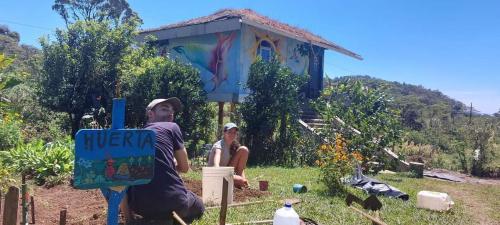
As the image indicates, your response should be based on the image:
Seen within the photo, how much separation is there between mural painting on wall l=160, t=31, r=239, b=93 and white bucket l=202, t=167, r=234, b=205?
986cm

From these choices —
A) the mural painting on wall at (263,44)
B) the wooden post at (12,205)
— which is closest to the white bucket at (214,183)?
the wooden post at (12,205)

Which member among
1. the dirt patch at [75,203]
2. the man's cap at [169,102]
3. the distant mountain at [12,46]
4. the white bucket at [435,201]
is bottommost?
the dirt patch at [75,203]

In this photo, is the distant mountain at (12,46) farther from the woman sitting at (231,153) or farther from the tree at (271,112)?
the woman sitting at (231,153)

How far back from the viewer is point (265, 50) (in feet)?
54.4

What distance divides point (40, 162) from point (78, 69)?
21.9 feet

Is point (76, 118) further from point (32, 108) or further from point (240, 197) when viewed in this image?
point (240, 197)

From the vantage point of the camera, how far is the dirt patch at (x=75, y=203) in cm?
510

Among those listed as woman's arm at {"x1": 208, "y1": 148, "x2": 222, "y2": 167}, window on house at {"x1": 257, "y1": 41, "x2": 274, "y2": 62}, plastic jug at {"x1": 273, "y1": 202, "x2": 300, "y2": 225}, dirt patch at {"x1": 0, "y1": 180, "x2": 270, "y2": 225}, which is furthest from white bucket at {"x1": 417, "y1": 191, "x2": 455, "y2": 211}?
window on house at {"x1": 257, "y1": 41, "x2": 274, "y2": 62}

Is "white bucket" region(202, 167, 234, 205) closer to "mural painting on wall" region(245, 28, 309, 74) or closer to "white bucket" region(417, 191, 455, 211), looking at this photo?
"white bucket" region(417, 191, 455, 211)

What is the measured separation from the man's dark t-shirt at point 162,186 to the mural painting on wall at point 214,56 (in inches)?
434

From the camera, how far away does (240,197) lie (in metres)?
6.36

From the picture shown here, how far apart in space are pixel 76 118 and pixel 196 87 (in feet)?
13.2

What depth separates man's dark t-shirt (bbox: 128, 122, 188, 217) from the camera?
4.29 metres

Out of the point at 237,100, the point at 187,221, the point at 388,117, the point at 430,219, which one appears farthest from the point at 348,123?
the point at 187,221
